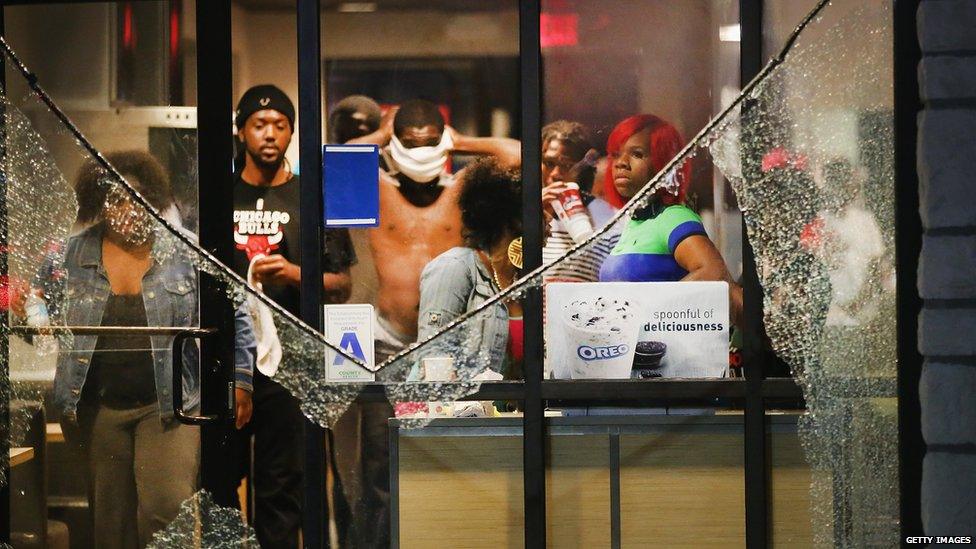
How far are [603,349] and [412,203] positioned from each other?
80cm

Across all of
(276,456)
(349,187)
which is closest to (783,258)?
(349,187)

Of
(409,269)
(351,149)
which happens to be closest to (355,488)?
(409,269)

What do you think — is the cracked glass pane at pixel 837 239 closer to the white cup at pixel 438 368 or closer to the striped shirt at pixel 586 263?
the striped shirt at pixel 586 263

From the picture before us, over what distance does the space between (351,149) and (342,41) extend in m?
0.44

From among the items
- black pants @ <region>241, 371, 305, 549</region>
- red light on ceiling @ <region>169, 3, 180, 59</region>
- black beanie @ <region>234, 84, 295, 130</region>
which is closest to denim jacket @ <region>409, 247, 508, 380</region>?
red light on ceiling @ <region>169, 3, 180, 59</region>

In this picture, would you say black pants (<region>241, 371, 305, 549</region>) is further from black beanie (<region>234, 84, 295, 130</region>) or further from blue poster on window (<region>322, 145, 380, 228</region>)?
blue poster on window (<region>322, 145, 380, 228</region>)

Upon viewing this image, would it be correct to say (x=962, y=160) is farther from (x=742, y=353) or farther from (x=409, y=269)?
(x=409, y=269)

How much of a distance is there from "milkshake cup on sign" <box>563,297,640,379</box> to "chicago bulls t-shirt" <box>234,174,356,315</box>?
1932mm

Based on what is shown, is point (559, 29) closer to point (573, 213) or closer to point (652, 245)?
point (573, 213)

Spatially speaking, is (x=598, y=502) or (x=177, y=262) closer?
(x=177, y=262)

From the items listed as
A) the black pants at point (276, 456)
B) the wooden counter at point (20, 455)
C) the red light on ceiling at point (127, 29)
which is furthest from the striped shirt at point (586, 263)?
the black pants at point (276, 456)

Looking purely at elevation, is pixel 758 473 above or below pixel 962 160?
below

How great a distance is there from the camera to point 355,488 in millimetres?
3355

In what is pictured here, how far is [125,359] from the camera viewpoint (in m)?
3.06
